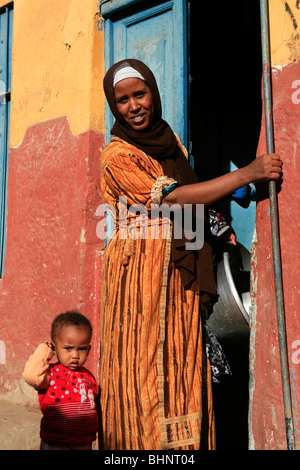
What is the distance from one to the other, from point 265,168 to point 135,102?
67 cm

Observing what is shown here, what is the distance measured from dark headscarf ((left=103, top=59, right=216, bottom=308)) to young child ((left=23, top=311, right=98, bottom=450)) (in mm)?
534

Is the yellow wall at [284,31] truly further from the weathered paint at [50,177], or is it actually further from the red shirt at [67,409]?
the red shirt at [67,409]

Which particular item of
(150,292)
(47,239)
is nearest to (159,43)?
(47,239)

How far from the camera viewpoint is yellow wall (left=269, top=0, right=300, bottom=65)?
2479mm

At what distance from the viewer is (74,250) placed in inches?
150

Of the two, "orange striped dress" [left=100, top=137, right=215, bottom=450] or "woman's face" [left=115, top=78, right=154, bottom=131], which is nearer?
"orange striped dress" [left=100, top=137, right=215, bottom=450]

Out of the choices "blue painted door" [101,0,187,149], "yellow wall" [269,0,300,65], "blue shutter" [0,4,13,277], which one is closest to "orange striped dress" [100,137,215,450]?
"yellow wall" [269,0,300,65]

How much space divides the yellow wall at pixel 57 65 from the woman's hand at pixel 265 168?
1756 mm

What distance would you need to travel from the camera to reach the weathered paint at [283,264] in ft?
8.00

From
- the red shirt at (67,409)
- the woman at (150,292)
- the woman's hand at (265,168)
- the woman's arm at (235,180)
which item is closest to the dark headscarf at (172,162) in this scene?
the woman at (150,292)

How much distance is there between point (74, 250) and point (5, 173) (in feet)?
4.22

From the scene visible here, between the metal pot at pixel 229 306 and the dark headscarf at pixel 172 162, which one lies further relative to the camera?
the metal pot at pixel 229 306

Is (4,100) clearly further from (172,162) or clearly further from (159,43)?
(172,162)

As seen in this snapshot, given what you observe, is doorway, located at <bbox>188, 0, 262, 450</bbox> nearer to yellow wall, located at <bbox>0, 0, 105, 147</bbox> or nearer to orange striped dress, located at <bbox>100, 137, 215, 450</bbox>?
yellow wall, located at <bbox>0, 0, 105, 147</bbox>
